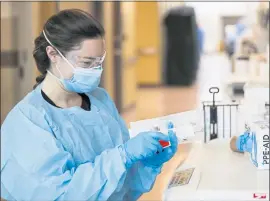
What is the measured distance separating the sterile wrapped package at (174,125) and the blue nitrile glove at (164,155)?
0.7 inches

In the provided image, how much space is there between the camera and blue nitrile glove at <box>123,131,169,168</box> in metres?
1.32

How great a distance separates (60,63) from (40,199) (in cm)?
36

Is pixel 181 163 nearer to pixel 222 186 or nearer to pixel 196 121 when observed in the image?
pixel 196 121

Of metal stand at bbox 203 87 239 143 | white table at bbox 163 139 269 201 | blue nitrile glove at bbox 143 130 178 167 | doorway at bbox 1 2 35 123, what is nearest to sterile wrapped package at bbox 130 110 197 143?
blue nitrile glove at bbox 143 130 178 167

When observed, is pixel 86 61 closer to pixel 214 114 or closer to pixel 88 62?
pixel 88 62

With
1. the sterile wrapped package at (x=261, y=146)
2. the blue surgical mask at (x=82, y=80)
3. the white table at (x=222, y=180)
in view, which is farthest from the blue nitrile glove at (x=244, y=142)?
the blue surgical mask at (x=82, y=80)

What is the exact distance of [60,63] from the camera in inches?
55.7

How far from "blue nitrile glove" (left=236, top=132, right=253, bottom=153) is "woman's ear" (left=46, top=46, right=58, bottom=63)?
2.17 ft

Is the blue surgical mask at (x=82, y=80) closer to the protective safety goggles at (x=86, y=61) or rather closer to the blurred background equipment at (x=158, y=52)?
the protective safety goggles at (x=86, y=61)

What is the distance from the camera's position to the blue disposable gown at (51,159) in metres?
1.30

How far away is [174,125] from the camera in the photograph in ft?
4.81

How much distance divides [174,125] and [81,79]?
0.95 feet

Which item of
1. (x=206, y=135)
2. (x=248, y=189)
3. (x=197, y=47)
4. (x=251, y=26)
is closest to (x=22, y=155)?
(x=248, y=189)

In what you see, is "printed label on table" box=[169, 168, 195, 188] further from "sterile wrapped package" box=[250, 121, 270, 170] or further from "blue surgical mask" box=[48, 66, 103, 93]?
"blue surgical mask" box=[48, 66, 103, 93]
